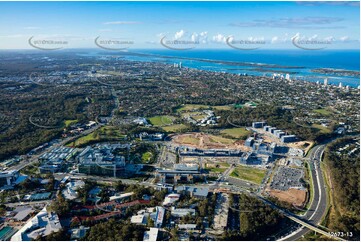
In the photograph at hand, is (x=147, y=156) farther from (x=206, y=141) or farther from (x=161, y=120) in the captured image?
(x=161, y=120)

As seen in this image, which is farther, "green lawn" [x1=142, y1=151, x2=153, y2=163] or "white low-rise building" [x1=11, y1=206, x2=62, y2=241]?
"green lawn" [x1=142, y1=151, x2=153, y2=163]

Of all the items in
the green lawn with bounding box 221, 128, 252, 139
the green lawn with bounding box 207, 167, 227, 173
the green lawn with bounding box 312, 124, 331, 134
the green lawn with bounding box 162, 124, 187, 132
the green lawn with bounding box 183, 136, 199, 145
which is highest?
the green lawn with bounding box 312, 124, 331, 134

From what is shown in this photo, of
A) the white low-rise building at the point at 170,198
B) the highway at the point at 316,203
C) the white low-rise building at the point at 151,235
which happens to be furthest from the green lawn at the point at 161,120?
the white low-rise building at the point at 151,235

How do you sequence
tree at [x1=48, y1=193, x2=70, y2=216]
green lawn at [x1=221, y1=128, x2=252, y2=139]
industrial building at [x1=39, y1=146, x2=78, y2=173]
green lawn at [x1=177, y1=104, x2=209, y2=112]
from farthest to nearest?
1. green lawn at [x1=177, y1=104, x2=209, y2=112]
2. green lawn at [x1=221, y1=128, x2=252, y2=139]
3. industrial building at [x1=39, y1=146, x2=78, y2=173]
4. tree at [x1=48, y1=193, x2=70, y2=216]

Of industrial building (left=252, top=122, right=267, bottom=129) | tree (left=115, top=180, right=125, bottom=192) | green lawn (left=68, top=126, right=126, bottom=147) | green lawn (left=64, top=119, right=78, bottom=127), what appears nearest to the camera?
tree (left=115, top=180, right=125, bottom=192)

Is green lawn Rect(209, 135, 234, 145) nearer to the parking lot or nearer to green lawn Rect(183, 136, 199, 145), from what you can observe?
green lawn Rect(183, 136, 199, 145)

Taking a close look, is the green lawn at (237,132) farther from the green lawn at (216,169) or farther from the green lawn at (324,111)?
the green lawn at (324,111)

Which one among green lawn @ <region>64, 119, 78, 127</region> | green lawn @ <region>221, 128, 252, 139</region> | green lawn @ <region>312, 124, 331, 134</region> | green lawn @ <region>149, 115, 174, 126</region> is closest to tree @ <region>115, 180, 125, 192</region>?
green lawn @ <region>221, 128, 252, 139</region>

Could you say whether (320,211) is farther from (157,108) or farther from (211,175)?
(157,108)
